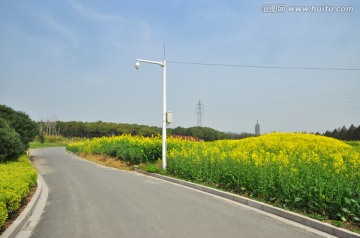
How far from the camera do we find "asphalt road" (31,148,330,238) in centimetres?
700

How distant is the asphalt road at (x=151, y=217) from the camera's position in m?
7.00

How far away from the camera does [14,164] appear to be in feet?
48.3

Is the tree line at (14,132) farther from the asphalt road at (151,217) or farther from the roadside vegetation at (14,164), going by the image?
the asphalt road at (151,217)

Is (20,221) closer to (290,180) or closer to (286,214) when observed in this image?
(286,214)

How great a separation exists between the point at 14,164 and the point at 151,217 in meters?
9.10

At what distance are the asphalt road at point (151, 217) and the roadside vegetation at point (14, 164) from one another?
2.68 feet

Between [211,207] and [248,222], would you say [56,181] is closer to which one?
[211,207]

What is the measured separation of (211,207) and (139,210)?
1977 mm

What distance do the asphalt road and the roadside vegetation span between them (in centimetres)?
82

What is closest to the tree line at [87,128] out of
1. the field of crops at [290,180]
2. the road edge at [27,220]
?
the field of crops at [290,180]

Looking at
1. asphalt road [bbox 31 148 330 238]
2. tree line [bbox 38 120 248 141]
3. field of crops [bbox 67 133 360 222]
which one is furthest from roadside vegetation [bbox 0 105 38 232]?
tree line [bbox 38 120 248 141]

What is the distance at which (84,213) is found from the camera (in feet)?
29.2

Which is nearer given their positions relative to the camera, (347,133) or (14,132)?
(14,132)

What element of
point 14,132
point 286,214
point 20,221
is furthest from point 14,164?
point 286,214
